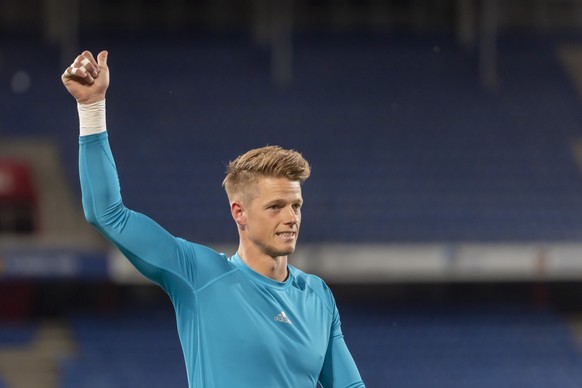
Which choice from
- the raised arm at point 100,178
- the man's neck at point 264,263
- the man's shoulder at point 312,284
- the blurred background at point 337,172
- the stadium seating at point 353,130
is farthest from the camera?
the stadium seating at point 353,130

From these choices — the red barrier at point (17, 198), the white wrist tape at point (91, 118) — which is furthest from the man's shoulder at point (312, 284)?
the red barrier at point (17, 198)

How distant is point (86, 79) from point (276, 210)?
0.71m

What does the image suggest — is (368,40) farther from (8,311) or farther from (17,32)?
(8,311)

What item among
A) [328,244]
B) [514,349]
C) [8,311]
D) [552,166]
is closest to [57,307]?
[8,311]

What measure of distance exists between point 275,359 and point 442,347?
12060mm

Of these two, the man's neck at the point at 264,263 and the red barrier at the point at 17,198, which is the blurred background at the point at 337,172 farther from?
the man's neck at the point at 264,263

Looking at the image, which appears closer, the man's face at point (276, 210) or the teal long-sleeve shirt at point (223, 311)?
the teal long-sleeve shirt at point (223, 311)

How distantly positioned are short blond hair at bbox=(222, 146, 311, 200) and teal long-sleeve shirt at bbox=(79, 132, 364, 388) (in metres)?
0.25

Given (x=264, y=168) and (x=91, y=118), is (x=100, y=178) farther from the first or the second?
(x=264, y=168)

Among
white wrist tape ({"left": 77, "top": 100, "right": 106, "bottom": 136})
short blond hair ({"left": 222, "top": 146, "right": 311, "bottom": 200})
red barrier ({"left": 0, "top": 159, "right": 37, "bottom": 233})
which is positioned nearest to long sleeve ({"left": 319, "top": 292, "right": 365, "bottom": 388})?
short blond hair ({"left": 222, "top": 146, "right": 311, "bottom": 200})

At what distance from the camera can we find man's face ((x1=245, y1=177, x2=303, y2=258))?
3346mm

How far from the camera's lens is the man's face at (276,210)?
11.0ft

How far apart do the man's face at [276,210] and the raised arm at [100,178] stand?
328 mm

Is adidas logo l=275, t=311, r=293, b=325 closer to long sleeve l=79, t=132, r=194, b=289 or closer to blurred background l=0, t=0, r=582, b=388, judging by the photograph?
long sleeve l=79, t=132, r=194, b=289
